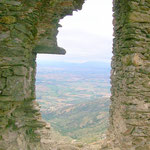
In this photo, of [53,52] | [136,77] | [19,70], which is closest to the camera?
[19,70]

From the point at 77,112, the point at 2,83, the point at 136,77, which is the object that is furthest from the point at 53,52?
the point at 77,112

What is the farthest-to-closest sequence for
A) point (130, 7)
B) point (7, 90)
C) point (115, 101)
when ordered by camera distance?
1. point (115, 101)
2. point (130, 7)
3. point (7, 90)

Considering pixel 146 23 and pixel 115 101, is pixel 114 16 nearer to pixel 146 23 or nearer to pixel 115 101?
pixel 146 23

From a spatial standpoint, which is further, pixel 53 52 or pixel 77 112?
pixel 77 112

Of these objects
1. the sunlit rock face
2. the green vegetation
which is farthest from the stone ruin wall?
the green vegetation

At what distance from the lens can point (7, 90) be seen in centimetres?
389

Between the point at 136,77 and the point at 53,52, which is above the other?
the point at 53,52

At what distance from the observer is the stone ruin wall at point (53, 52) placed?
3930mm

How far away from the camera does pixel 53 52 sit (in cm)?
646

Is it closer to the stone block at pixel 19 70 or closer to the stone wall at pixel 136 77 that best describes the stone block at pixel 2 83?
the stone block at pixel 19 70

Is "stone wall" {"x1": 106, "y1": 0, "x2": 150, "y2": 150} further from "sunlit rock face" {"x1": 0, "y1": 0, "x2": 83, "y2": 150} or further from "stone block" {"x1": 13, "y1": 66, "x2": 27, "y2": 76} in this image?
"stone block" {"x1": 13, "y1": 66, "x2": 27, "y2": 76}

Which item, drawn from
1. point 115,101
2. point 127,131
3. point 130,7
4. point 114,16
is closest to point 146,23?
point 130,7

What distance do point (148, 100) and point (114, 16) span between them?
2506 millimetres

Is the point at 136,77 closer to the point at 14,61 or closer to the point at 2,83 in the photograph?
the point at 14,61
